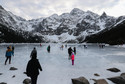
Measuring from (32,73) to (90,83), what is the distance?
13.4ft

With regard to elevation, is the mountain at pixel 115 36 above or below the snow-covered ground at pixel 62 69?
above

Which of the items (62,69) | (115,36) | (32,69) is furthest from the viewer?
(115,36)

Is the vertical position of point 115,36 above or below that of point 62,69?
above

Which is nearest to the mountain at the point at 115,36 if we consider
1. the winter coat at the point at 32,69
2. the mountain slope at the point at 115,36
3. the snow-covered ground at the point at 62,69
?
the mountain slope at the point at 115,36

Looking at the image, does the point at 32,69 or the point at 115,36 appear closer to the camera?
the point at 32,69

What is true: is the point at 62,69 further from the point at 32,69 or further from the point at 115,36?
the point at 115,36

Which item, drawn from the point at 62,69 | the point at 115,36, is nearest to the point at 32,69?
the point at 62,69

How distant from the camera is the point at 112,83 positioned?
281 inches

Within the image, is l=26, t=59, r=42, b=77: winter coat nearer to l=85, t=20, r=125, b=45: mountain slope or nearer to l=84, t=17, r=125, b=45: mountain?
l=84, t=17, r=125, b=45: mountain

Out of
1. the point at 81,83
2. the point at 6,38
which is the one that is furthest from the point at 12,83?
the point at 6,38

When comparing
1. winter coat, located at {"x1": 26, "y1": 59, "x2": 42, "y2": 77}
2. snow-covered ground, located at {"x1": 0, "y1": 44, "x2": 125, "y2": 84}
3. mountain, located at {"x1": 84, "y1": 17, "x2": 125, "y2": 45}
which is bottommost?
snow-covered ground, located at {"x1": 0, "y1": 44, "x2": 125, "y2": 84}

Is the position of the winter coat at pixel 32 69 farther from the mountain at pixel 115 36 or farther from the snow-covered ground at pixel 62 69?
the mountain at pixel 115 36

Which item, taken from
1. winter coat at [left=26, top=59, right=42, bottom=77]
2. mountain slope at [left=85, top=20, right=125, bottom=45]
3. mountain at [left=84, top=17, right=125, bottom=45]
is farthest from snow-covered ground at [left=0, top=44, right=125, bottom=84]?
mountain slope at [left=85, top=20, right=125, bottom=45]

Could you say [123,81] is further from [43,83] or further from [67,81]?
[43,83]
